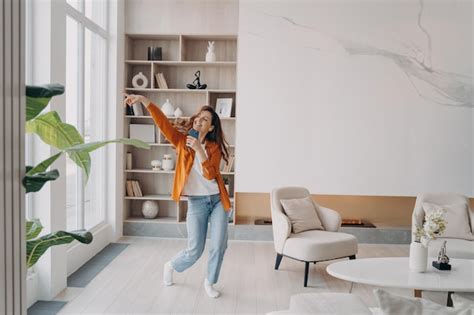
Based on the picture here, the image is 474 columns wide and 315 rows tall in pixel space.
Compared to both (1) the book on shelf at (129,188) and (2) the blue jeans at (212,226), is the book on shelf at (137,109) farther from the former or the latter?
(2) the blue jeans at (212,226)

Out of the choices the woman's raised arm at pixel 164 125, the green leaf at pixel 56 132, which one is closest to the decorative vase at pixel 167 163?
the woman's raised arm at pixel 164 125

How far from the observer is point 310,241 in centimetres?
470

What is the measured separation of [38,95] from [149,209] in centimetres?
522

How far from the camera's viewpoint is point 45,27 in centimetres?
401

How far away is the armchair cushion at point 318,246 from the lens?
4660 mm

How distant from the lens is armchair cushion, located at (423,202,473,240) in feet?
17.0

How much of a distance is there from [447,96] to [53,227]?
448cm

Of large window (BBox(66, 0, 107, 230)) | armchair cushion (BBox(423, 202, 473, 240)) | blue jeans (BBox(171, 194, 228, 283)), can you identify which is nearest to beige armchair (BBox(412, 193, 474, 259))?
armchair cushion (BBox(423, 202, 473, 240))

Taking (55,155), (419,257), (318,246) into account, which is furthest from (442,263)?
(55,155)

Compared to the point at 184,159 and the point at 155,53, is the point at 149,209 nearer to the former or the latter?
the point at 155,53

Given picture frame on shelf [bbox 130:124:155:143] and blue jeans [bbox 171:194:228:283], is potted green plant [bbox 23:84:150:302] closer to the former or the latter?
blue jeans [bbox 171:194:228:283]

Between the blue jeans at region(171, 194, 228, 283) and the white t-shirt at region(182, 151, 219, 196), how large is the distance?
0.13ft

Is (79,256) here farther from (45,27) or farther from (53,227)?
(45,27)

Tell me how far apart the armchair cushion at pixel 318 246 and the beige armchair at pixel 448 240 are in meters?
0.71
